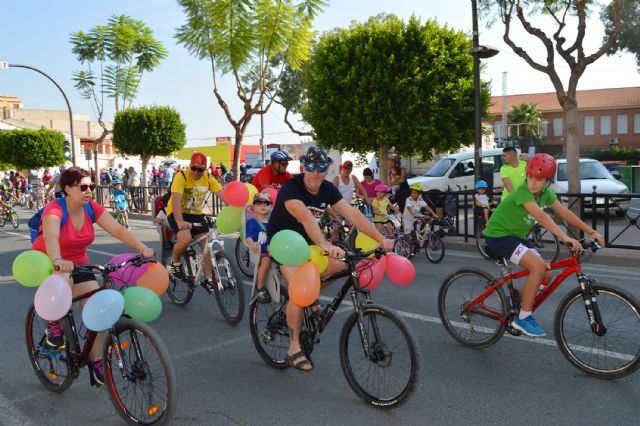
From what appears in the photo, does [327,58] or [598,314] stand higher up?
[327,58]

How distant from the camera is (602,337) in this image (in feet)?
14.7

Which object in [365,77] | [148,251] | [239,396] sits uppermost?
[365,77]

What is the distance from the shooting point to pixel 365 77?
1748cm

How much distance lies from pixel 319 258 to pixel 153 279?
46.0 inches

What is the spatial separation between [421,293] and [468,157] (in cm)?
1352

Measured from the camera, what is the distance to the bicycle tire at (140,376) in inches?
135

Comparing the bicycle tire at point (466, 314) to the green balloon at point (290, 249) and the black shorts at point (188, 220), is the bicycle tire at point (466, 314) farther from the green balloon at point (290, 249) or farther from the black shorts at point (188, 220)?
the black shorts at point (188, 220)

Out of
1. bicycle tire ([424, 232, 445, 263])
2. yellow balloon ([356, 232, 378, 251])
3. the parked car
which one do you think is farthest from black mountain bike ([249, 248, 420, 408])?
the parked car

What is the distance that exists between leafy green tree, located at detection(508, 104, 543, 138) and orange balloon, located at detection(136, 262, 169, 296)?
208 feet

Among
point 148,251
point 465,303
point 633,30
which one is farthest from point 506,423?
point 633,30

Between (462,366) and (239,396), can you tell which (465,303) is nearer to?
(462,366)

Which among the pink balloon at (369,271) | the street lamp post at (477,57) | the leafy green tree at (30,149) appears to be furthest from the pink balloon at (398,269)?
the leafy green tree at (30,149)

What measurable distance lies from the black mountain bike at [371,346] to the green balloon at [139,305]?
117 centimetres

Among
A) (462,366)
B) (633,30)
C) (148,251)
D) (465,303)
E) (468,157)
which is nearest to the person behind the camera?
(148,251)
